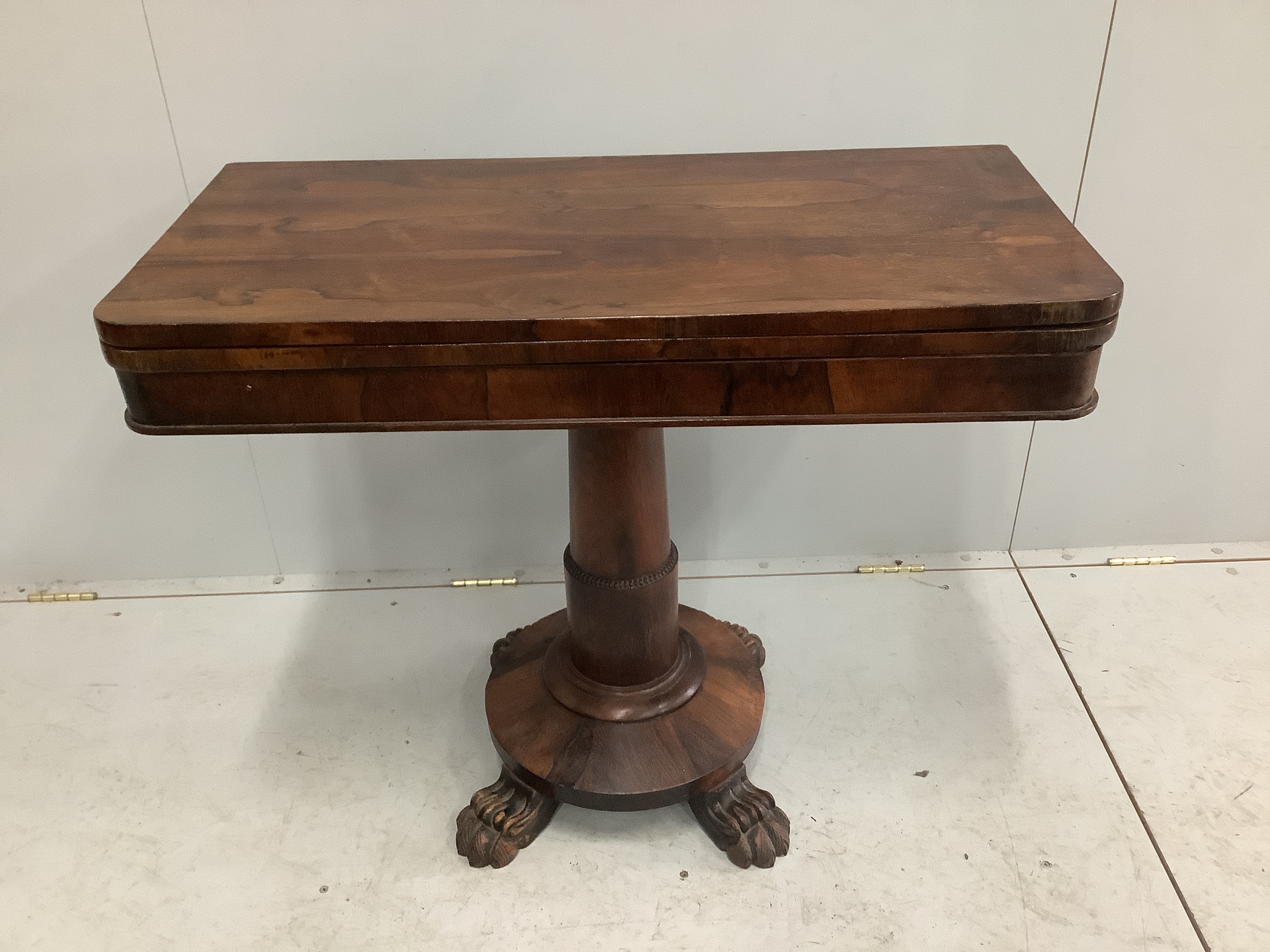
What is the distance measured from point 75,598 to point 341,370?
4.09 ft

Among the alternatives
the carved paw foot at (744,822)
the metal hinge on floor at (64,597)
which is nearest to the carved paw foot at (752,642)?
the carved paw foot at (744,822)

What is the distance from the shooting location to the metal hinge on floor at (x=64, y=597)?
1.82 m

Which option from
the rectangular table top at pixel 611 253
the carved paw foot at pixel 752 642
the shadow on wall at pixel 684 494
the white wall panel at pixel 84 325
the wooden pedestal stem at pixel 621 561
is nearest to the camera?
the rectangular table top at pixel 611 253

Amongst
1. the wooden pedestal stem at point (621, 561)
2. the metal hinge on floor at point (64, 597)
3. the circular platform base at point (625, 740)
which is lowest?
the metal hinge on floor at point (64, 597)

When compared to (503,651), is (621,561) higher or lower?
higher

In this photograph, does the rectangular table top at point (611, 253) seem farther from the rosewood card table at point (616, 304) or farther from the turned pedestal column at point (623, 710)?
the turned pedestal column at point (623, 710)

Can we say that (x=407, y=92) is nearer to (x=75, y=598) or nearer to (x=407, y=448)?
(x=407, y=448)

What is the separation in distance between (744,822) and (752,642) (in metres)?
0.35

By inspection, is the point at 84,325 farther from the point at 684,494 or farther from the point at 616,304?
the point at 616,304

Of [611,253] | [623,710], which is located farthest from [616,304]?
[623,710]

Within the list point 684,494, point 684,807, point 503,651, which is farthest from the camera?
point 684,494

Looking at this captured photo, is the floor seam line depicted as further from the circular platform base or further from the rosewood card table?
the rosewood card table

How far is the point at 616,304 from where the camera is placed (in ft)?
2.87

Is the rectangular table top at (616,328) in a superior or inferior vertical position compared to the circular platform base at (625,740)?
superior
